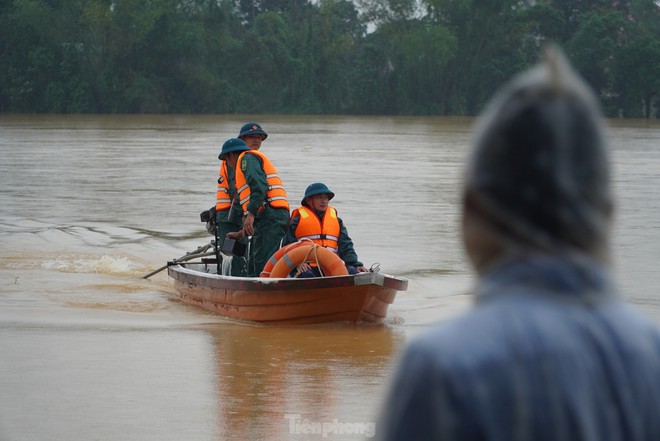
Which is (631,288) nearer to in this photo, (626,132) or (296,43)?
(626,132)

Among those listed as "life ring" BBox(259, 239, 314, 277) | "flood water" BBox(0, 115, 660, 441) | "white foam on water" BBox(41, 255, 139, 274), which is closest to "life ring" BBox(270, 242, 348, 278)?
"life ring" BBox(259, 239, 314, 277)

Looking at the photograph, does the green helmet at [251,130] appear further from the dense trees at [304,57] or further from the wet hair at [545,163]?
the dense trees at [304,57]

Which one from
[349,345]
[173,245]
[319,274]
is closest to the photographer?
[349,345]

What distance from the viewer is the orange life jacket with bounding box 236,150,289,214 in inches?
460

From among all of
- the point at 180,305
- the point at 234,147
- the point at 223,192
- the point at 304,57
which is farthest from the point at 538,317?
the point at 304,57

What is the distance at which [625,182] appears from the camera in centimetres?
3009

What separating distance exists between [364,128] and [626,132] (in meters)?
12.7

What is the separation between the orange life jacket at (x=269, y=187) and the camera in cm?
1169

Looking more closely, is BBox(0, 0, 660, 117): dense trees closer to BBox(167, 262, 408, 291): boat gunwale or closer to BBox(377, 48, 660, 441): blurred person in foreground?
BBox(167, 262, 408, 291): boat gunwale

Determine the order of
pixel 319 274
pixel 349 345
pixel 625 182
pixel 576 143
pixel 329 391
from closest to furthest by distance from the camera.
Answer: pixel 576 143, pixel 329 391, pixel 349 345, pixel 319 274, pixel 625 182

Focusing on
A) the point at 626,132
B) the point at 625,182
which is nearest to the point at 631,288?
the point at 625,182

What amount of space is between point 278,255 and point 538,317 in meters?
9.73

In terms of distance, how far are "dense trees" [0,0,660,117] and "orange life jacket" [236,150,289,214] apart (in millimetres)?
66411

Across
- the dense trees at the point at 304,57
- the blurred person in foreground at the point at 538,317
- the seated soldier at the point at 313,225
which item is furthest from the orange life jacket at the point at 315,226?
the dense trees at the point at 304,57
